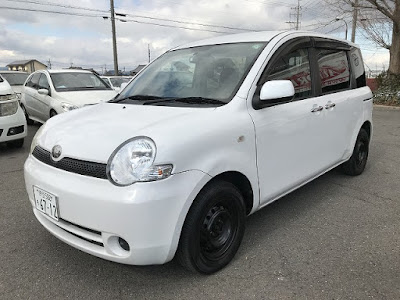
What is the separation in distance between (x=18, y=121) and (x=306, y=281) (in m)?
5.52

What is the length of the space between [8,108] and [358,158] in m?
5.52

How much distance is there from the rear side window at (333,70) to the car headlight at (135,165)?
7.05ft

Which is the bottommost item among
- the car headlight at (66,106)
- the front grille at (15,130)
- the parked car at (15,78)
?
the front grille at (15,130)

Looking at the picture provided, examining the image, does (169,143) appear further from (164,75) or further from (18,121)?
(18,121)

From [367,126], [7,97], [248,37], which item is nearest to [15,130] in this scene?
[7,97]

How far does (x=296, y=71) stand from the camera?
311 centimetres

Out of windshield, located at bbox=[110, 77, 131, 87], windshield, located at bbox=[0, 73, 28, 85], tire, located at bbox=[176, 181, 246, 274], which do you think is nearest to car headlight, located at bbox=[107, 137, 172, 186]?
tire, located at bbox=[176, 181, 246, 274]

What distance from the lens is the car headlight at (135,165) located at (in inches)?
77.3

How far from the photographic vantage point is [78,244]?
2.19 metres

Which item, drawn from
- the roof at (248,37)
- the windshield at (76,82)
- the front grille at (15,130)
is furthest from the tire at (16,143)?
the roof at (248,37)

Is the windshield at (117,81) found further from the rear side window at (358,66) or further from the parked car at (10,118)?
the rear side window at (358,66)

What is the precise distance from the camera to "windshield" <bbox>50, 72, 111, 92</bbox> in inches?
304

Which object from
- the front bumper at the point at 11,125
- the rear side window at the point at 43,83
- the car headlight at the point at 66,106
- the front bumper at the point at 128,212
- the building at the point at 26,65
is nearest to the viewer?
the front bumper at the point at 128,212

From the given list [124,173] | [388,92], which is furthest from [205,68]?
[388,92]
